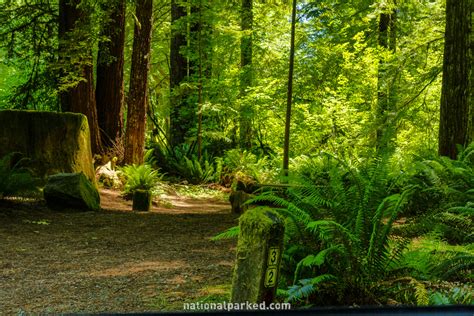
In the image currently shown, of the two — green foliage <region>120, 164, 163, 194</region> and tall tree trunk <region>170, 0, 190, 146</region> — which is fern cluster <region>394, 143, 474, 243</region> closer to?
green foliage <region>120, 164, 163, 194</region>

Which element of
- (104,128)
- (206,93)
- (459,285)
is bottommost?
(459,285)

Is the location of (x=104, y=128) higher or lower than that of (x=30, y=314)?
higher

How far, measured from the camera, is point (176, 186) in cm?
1227

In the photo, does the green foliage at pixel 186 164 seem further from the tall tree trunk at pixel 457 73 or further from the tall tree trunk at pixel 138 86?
the tall tree trunk at pixel 457 73

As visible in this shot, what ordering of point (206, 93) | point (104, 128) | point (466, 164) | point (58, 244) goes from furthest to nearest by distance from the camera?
point (206, 93)
point (104, 128)
point (466, 164)
point (58, 244)

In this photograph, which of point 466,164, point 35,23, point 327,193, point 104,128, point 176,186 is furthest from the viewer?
point 176,186

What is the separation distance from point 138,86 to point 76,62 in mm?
2820

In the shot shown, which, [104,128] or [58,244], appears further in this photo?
[104,128]

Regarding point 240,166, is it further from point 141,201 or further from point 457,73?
point 457,73

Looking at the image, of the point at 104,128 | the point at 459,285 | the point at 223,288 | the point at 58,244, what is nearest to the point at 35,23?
the point at 104,128

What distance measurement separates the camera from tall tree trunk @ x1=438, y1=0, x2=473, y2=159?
7.31 metres

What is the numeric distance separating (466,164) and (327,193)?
3203 millimetres

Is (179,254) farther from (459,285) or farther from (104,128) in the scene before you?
(104,128)

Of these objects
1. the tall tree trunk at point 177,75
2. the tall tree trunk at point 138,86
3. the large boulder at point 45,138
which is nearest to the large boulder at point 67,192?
the large boulder at point 45,138
